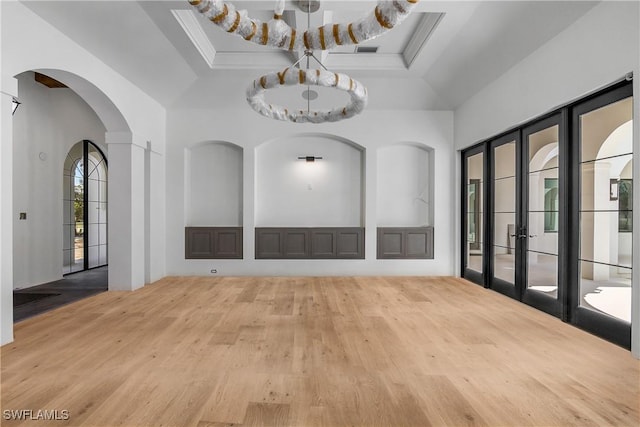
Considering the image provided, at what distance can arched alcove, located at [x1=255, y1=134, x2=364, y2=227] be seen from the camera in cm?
735

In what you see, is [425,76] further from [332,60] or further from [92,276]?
[92,276]

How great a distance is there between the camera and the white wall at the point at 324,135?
6.88 meters

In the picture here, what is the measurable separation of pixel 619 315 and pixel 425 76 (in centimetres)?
480

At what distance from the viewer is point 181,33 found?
4750 millimetres

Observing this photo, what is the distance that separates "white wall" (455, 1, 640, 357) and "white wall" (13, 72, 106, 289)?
821cm

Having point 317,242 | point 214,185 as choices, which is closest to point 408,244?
point 317,242

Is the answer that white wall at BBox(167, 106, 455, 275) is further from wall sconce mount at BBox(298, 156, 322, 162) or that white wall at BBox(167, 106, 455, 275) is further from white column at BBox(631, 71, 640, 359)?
white column at BBox(631, 71, 640, 359)

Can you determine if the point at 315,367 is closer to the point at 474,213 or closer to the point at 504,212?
the point at 504,212

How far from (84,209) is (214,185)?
320cm

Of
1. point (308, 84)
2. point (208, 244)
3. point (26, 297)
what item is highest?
point (308, 84)

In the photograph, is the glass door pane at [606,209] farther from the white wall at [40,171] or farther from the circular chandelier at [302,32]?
Result: the white wall at [40,171]

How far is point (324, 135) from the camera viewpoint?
7.14m

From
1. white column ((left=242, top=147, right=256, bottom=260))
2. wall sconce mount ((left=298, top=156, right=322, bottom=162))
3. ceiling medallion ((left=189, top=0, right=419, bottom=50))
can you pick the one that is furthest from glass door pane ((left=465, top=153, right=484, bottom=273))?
white column ((left=242, top=147, right=256, bottom=260))

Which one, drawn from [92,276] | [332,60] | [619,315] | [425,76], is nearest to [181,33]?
[332,60]
